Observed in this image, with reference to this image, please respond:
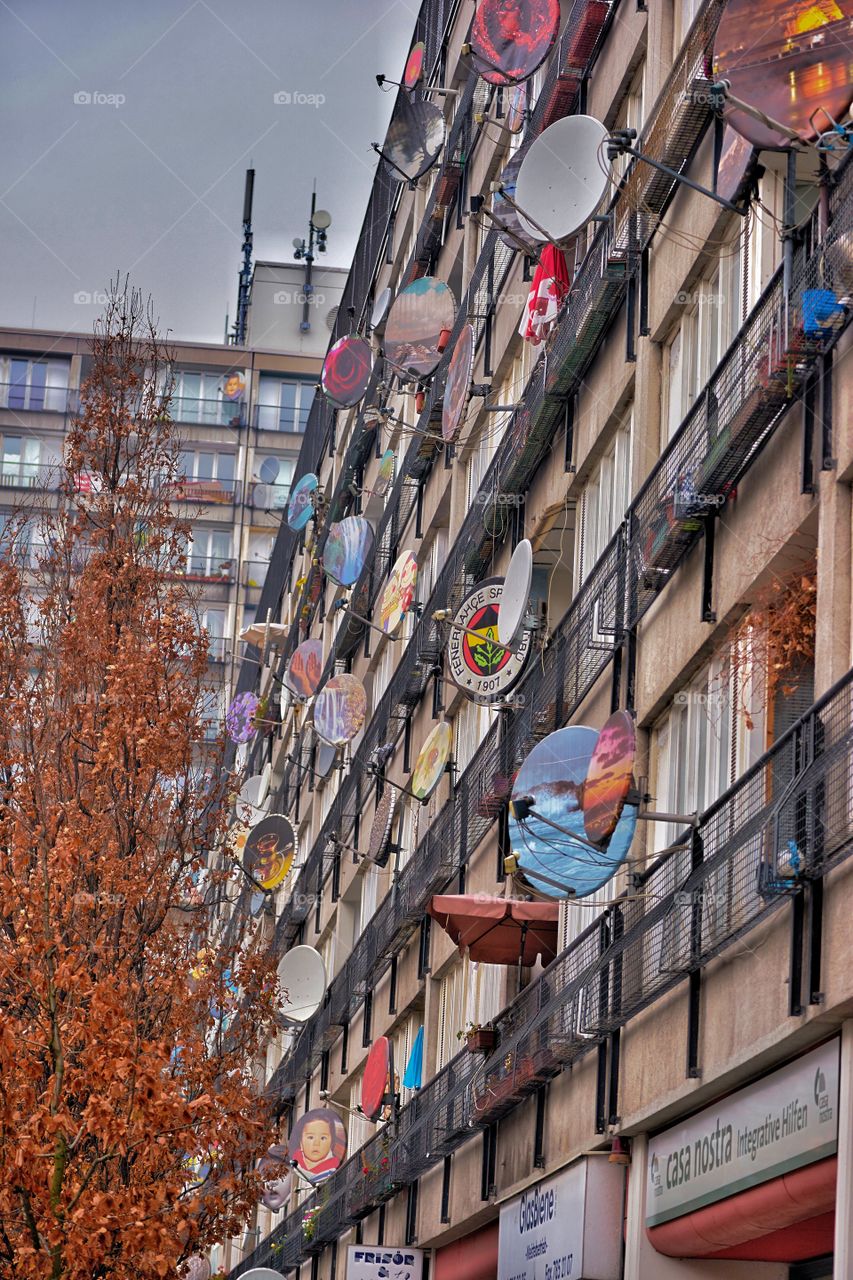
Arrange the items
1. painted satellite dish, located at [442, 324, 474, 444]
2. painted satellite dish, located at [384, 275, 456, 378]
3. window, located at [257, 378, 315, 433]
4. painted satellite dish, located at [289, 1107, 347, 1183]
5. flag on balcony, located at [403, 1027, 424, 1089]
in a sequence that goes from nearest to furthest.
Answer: painted satellite dish, located at [442, 324, 474, 444] < flag on balcony, located at [403, 1027, 424, 1089] < painted satellite dish, located at [384, 275, 456, 378] < painted satellite dish, located at [289, 1107, 347, 1183] < window, located at [257, 378, 315, 433]

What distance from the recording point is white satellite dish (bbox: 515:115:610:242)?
2177cm

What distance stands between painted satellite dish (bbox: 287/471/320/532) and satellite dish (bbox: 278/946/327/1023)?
18.0 metres

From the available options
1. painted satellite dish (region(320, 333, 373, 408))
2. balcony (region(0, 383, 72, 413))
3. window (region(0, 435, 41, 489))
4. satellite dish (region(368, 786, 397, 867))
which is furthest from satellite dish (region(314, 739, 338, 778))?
window (region(0, 435, 41, 489))

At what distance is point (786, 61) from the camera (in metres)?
14.6

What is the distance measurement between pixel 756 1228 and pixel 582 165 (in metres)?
11.5

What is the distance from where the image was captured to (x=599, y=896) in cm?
2125

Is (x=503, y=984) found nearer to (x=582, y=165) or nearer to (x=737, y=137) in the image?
(x=582, y=165)

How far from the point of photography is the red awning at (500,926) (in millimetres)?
24172

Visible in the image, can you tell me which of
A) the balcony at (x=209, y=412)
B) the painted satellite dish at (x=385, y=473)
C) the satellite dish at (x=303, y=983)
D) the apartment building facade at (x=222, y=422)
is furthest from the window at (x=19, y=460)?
the satellite dish at (x=303, y=983)

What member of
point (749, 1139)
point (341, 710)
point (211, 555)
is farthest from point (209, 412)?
point (749, 1139)

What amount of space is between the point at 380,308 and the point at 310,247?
50281mm

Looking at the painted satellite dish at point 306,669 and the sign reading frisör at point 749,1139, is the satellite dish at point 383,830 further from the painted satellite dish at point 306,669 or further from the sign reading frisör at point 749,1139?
the sign reading frisör at point 749,1139

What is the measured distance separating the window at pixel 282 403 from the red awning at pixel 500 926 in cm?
7791

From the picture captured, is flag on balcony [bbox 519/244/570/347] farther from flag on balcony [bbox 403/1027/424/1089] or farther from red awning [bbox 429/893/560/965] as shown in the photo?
flag on balcony [bbox 403/1027/424/1089]
